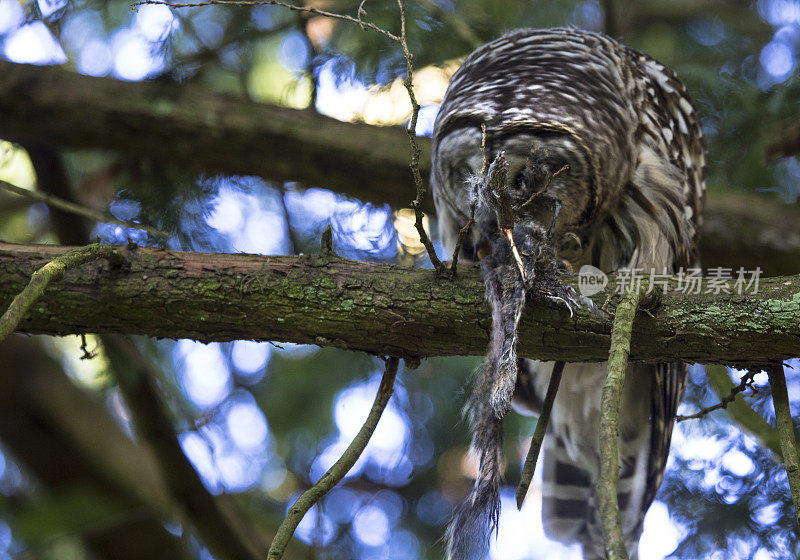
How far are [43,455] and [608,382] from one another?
102 inches

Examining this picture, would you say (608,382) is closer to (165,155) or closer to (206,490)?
(206,490)

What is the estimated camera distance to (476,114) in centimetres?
175

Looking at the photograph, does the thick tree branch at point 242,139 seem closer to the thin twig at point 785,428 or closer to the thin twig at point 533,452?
the thin twig at point 533,452

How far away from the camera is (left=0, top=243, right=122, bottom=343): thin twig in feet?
3.73

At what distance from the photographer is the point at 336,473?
4.63 feet

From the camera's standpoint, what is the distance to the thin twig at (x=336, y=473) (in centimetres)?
123

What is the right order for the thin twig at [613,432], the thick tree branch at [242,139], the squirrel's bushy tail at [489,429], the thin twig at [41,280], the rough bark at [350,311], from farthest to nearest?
the thick tree branch at [242,139]
the rough bark at [350,311]
the squirrel's bushy tail at [489,429]
the thin twig at [41,280]
the thin twig at [613,432]

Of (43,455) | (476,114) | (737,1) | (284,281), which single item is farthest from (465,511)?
(737,1)

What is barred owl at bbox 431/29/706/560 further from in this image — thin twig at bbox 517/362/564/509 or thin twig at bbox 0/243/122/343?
thin twig at bbox 0/243/122/343

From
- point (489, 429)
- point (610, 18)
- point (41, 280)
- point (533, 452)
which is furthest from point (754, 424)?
point (41, 280)

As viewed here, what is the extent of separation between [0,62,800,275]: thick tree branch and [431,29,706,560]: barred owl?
423mm

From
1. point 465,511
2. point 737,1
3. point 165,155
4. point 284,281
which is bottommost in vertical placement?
point 465,511

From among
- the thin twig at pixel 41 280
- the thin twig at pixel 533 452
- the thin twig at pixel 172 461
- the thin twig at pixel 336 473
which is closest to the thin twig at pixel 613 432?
the thin twig at pixel 533 452

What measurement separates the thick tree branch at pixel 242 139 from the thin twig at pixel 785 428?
138 cm
